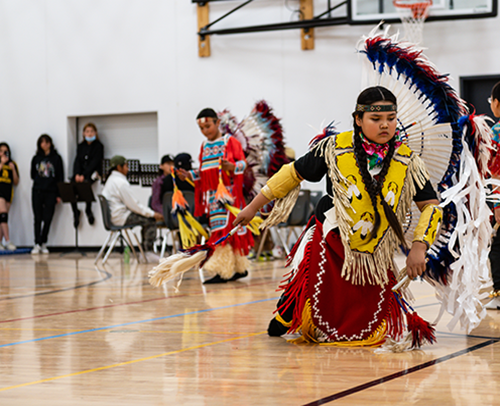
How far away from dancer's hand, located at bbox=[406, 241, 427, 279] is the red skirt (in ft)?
0.87

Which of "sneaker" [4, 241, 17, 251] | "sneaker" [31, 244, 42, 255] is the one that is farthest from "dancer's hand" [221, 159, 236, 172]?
"sneaker" [4, 241, 17, 251]

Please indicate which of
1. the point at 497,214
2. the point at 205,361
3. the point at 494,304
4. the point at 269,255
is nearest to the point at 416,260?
the point at 205,361

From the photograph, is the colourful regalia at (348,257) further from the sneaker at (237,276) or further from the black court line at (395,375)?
the sneaker at (237,276)

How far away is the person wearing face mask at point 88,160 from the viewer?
963 centimetres

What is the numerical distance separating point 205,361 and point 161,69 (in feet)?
24.7

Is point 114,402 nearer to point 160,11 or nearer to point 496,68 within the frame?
point 496,68

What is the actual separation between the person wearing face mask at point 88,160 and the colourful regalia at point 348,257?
7.25m

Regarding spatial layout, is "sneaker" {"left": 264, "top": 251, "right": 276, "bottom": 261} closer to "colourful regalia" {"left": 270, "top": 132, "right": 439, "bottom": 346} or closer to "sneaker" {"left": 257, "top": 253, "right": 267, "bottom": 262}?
"sneaker" {"left": 257, "top": 253, "right": 267, "bottom": 262}

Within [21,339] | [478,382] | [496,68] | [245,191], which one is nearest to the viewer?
[478,382]

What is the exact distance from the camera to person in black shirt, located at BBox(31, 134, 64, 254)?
9.81 m

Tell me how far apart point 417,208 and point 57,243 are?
8017 mm

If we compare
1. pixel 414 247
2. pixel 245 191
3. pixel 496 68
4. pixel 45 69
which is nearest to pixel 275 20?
pixel 496 68

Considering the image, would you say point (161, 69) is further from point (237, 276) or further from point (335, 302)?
point (335, 302)

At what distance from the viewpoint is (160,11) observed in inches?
374
